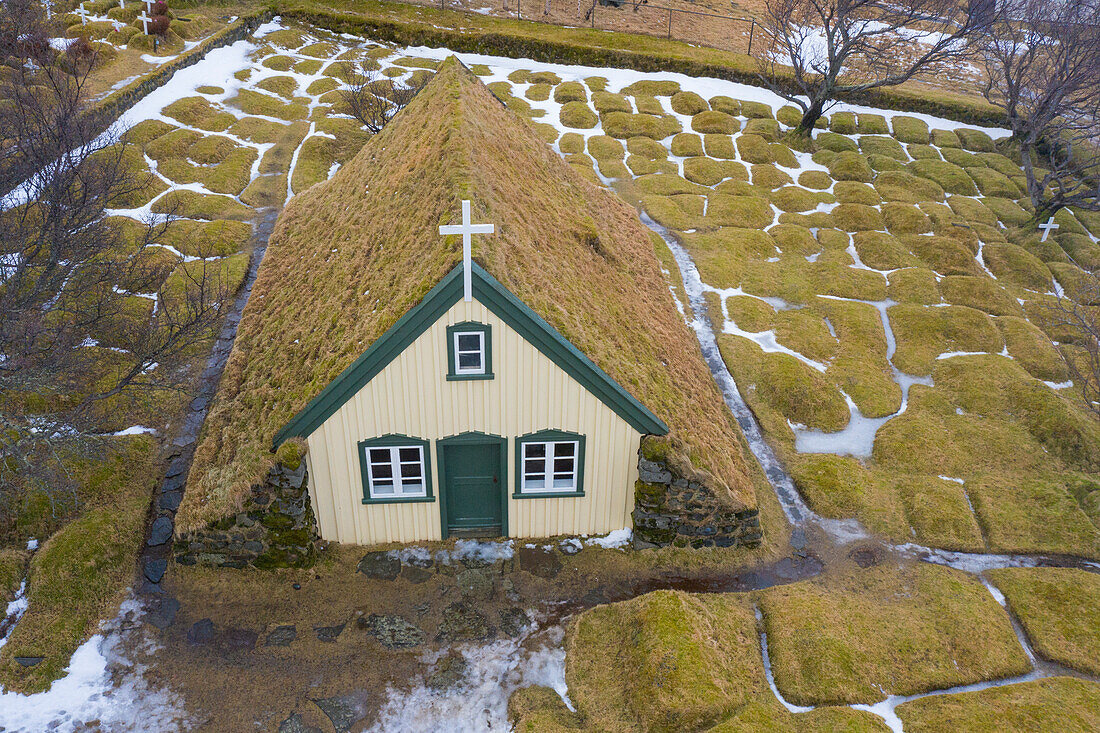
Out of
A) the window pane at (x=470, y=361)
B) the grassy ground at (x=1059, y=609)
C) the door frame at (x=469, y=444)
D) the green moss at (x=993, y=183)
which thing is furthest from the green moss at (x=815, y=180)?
the window pane at (x=470, y=361)

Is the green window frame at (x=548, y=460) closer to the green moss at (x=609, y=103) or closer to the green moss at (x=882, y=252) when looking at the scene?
the green moss at (x=882, y=252)

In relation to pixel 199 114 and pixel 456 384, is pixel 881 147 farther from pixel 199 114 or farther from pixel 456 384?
pixel 199 114

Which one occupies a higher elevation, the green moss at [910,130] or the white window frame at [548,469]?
the green moss at [910,130]

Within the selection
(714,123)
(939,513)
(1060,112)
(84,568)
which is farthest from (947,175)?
(84,568)

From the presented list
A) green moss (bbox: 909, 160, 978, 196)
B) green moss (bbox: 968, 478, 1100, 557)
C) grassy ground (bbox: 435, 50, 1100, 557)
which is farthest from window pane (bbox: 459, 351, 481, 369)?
green moss (bbox: 909, 160, 978, 196)

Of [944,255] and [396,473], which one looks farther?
[944,255]

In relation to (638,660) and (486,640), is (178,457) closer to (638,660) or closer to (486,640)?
(486,640)
